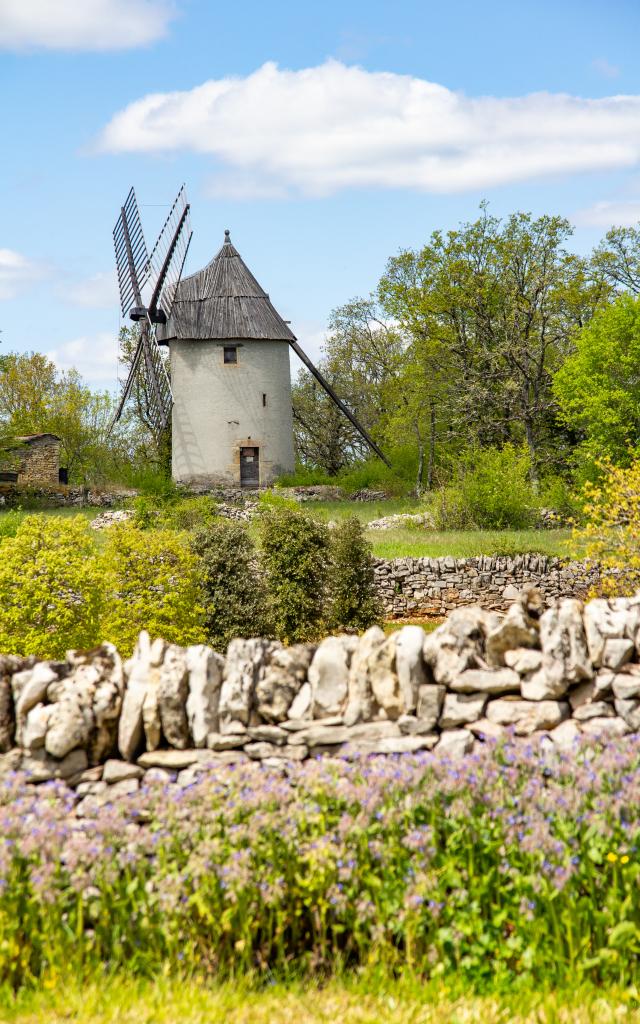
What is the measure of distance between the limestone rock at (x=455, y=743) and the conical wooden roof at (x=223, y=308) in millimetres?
35670

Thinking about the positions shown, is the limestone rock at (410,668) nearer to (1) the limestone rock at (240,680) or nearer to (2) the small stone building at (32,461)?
(1) the limestone rock at (240,680)

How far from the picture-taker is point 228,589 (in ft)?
48.8

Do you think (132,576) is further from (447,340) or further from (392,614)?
(447,340)

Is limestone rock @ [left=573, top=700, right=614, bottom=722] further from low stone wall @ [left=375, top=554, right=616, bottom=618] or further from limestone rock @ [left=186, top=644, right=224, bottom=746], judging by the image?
low stone wall @ [left=375, top=554, right=616, bottom=618]

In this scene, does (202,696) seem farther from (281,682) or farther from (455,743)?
(455,743)

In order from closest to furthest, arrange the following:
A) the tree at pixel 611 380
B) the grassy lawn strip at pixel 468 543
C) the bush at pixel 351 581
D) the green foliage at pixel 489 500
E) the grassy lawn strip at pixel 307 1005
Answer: the grassy lawn strip at pixel 307 1005
the bush at pixel 351 581
the grassy lawn strip at pixel 468 543
the green foliage at pixel 489 500
the tree at pixel 611 380

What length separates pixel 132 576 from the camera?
41.5ft

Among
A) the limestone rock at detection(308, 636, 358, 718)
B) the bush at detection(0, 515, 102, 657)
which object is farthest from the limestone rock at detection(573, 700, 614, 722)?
the bush at detection(0, 515, 102, 657)

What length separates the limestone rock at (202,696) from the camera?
5.62 metres

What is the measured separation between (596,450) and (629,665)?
82.2 feet

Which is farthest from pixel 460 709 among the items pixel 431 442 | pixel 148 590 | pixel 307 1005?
pixel 431 442

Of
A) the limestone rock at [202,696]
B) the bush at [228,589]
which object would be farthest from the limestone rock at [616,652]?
the bush at [228,589]

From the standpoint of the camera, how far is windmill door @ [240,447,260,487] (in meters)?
40.0

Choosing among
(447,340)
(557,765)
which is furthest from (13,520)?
(557,765)
